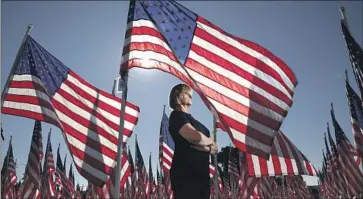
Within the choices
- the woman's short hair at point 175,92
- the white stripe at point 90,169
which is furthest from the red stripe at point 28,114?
the woman's short hair at point 175,92

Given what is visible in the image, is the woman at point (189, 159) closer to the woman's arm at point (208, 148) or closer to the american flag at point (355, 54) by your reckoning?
the woman's arm at point (208, 148)

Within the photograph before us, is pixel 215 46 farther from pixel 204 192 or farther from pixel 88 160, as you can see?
pixel 88 160

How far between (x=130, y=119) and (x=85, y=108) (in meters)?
1.12

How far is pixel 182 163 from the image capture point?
3.54 metres

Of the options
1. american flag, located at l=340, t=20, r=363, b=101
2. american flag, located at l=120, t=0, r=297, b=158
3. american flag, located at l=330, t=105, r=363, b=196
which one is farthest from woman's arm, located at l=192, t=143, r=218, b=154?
american flag, located at l=330, t=105, r=363, b=196

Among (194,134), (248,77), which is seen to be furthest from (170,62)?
(194,134)

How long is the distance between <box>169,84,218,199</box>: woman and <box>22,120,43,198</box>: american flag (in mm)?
14452

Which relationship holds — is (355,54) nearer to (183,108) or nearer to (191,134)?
(183,108)

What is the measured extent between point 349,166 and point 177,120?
654 inches

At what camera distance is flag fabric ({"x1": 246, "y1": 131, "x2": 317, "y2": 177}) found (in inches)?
376

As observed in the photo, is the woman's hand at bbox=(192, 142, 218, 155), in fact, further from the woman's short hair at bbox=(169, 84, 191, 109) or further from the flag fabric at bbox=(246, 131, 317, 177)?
the flag fabric at bbox=(246, 131, 317, 177)

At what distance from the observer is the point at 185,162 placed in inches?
139

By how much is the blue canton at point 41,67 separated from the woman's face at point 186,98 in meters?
4.92

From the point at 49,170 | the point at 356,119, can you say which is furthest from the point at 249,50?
the point at 49,170
